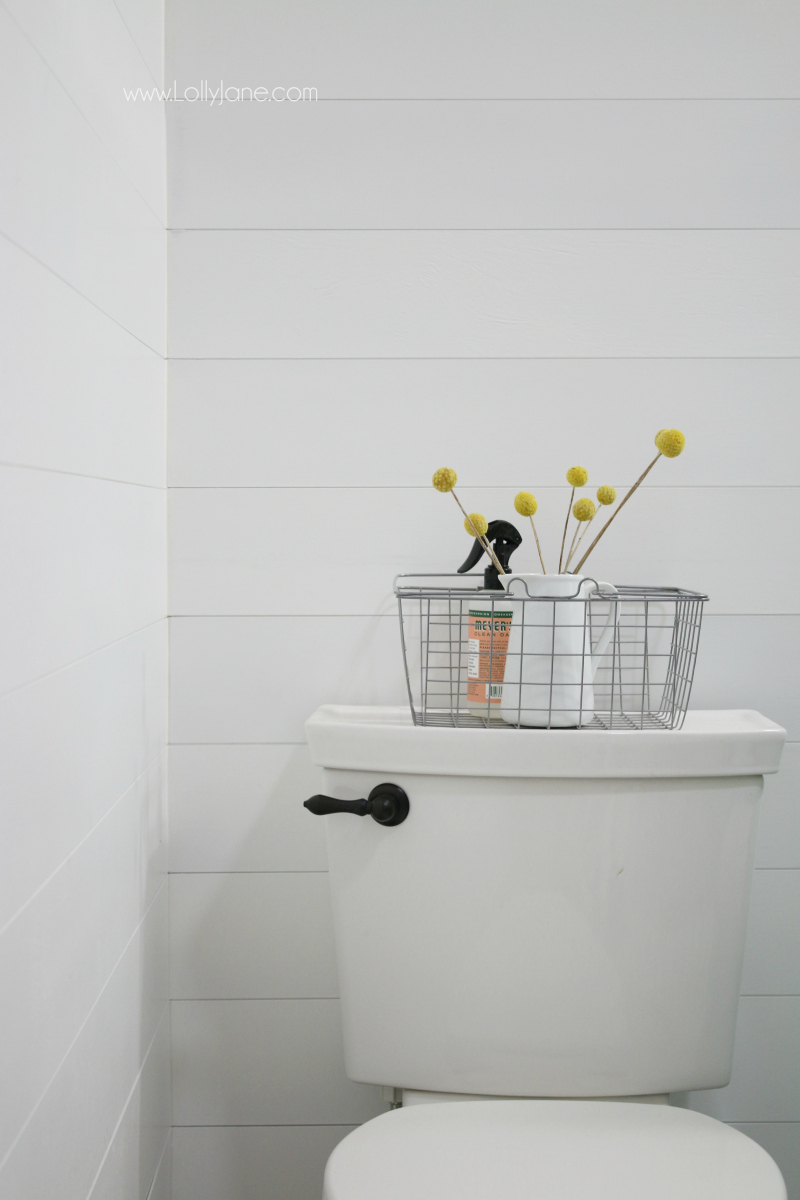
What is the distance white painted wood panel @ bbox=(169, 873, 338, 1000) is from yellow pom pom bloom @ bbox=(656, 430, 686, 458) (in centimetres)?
56

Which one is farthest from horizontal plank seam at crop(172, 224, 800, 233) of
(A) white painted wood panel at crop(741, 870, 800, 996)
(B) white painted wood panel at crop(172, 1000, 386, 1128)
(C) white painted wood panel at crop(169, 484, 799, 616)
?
(B) white painted wood panel at crop(172, 1000, 386, 1128)

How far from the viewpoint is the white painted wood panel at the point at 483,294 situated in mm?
977

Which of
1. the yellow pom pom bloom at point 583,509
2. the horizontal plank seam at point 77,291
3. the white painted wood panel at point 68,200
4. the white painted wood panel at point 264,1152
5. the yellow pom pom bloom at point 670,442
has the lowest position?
the white painted wood panel at point 264,1152

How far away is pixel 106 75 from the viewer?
0.75 metres

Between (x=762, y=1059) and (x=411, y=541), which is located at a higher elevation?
(x=411, y=541)

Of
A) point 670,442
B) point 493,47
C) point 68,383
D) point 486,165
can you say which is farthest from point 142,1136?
point 493,47

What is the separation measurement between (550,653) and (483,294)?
438 millimetres

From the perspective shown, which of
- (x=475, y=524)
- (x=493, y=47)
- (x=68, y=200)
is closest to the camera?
(x=68, y=200)

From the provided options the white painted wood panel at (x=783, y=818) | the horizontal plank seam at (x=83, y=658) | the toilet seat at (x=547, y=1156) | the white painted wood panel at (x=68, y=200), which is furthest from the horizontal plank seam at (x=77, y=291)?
the white painted wood panel at (x=783, y=818)

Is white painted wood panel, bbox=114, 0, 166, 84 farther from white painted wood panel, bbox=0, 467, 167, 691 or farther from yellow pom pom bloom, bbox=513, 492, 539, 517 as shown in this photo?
yellow pom pom bloom, bbox=513, 492, 539, 517

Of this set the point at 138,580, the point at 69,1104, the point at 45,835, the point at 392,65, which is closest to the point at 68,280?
the point at 138,580

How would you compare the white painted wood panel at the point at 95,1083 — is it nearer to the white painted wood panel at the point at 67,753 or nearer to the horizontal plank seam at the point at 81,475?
the white painted wood panel at the point at 67,753

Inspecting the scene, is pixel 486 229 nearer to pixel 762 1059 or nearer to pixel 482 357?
pixel 482 357

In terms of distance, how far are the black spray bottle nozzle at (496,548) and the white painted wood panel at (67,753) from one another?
1.16 ft
